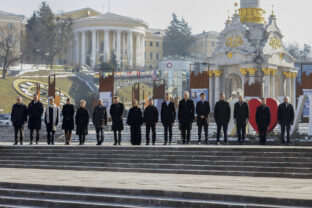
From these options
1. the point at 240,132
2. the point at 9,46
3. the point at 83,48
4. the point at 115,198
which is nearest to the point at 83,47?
→ the point at 83,48

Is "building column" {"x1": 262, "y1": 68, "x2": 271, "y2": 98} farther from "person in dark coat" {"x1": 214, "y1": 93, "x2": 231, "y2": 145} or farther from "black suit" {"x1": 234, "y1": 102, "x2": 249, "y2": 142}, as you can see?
"person in dark coat" {"x1": 214, "y1": 93, "x2": 231, "y2": 145}

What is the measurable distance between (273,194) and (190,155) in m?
5.56

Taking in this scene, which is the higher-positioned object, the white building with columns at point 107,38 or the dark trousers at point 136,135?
the white building with columns at point 107,38

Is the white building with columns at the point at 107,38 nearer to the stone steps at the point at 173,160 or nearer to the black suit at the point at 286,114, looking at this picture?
the black suit at the point at 286,114

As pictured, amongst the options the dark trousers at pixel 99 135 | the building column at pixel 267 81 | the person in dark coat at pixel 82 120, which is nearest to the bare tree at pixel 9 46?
the building column at pixel 267 81

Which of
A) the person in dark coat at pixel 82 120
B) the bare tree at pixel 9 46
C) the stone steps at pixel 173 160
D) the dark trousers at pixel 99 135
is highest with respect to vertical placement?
the bare tree at pixel 9 46

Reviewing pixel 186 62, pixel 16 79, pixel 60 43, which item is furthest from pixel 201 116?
pixel 60 43

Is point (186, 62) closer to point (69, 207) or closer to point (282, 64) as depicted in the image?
point (282, 64)

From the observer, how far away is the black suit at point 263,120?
18766mm

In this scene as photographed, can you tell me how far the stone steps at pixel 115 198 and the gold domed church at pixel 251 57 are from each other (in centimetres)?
2494

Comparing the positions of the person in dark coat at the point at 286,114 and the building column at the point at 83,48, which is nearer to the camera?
the person in dark coat at the point at 286,114

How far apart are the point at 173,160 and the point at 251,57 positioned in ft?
71.8

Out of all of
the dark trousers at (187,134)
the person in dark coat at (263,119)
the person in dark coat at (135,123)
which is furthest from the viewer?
the person in dark coat at (135,123)

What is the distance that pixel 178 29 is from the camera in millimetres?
120625
